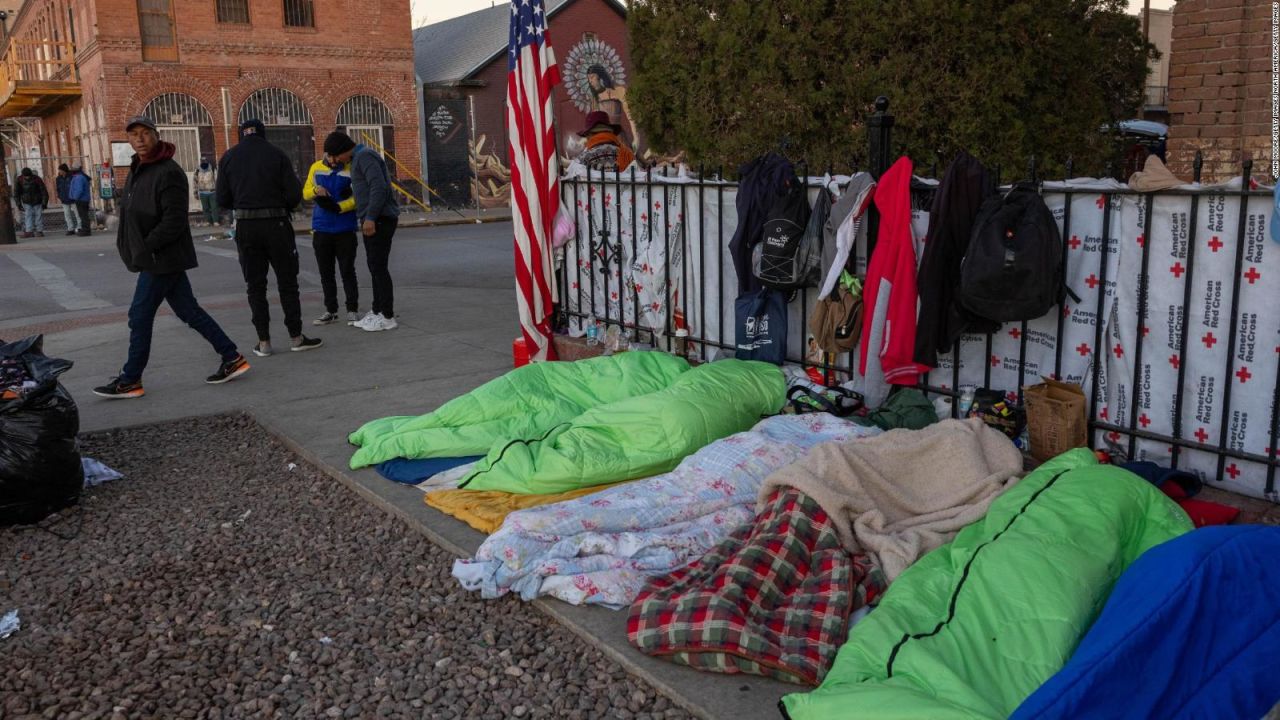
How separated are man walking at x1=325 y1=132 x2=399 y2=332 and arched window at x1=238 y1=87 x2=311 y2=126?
877 inches

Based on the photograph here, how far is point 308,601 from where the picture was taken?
4078mm

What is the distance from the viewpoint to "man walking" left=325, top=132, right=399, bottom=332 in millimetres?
9352

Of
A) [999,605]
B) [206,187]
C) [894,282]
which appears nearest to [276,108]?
[206,187]

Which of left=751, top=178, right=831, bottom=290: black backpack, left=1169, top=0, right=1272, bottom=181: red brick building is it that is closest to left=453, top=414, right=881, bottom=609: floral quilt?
left=751, top=178, right=831, bottom=290: black backpack

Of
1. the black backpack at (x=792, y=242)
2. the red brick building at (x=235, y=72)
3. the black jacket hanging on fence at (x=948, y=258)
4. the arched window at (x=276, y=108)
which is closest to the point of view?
the black jacket hanging on fence at (x=948, y=258)

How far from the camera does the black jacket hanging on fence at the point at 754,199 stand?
228 inches

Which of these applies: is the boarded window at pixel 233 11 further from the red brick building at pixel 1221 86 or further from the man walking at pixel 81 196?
the red brick building at pixel 1221 86

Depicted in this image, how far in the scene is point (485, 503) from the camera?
15.7ft

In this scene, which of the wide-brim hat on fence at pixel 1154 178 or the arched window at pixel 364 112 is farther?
the arched window at pixel 364 112

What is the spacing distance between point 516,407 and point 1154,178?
339cm

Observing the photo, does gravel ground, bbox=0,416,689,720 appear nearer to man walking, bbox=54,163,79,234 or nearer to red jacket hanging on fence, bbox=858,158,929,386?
red jacket hanging on fence, bbox=858,158,929,386

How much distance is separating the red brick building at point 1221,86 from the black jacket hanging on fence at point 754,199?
8.73 ft

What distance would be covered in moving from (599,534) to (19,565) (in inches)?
103

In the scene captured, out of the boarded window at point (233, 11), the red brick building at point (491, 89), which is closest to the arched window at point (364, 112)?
the red brick building at point (491, 89)
